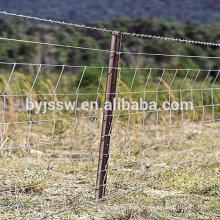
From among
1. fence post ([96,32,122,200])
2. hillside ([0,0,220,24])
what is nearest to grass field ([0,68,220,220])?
fence post ([96,32,122,200])

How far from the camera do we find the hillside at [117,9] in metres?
35.8

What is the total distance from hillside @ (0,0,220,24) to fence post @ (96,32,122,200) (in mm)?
30136

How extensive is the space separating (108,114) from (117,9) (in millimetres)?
35736

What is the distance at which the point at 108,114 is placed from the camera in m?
4.22

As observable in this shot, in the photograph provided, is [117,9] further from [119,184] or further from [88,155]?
[119,184]

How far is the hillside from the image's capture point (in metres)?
35.8

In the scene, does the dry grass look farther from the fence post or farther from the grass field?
the fence post

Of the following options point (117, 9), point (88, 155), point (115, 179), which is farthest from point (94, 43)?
point (115, 179)

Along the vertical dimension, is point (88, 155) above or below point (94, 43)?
below

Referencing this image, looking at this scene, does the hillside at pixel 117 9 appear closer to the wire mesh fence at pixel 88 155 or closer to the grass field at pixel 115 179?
the wire mesh fence at pixel 88 155

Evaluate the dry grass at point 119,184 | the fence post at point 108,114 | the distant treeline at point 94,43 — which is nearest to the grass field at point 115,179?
the dry grass at point 119,184

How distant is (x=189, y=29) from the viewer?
3022 centimetres

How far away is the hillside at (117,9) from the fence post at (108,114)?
30.1 metres

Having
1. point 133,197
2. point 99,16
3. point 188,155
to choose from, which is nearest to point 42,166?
point 133,197
